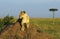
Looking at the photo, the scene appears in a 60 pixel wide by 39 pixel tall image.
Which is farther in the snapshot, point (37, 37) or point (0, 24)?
point (0, 24)

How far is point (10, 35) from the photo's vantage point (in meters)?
12.3

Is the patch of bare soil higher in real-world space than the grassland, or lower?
higher

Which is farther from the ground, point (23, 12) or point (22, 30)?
point (23, 12)

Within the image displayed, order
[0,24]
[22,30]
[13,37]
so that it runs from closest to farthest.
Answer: [13,37] → [22,30] → [0,24]

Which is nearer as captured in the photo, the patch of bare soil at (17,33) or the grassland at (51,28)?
the patch of bare soil at (17,33)

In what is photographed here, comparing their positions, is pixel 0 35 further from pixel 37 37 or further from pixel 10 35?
pixel 37 37

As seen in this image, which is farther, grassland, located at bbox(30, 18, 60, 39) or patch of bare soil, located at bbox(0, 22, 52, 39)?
grassland, located at bbox(30, 18, 60, 39)

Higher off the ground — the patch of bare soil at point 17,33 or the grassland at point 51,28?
the patch of bare soil at point 17,33

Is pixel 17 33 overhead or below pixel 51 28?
overhead

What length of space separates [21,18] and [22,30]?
58 centimetres

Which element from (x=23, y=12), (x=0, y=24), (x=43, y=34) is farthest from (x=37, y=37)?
(x=0, y=24)

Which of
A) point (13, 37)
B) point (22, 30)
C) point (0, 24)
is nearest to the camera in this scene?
point (13, 37)

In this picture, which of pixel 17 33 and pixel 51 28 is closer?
pixel 17 33

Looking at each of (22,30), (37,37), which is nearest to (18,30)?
(22,30)
